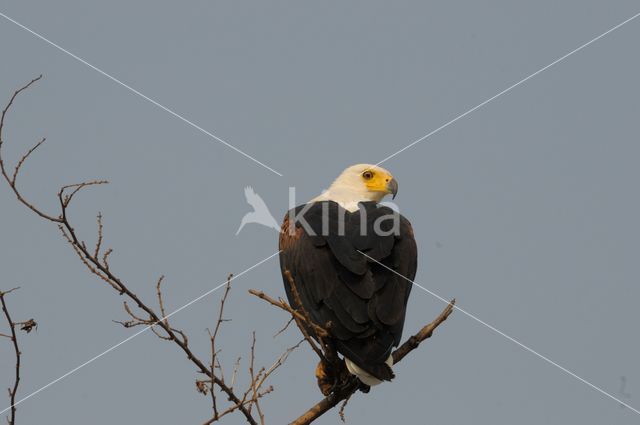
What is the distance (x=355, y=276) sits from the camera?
5602 mm

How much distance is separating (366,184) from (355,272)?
Answer: 2.24m

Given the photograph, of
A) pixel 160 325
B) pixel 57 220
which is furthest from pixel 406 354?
pixel 57 220

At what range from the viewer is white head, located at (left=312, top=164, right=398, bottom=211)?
302 inches

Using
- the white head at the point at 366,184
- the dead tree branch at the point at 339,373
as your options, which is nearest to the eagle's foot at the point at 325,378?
the dead tree branch at the point at 339,373

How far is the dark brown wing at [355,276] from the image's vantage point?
5406 millimetres

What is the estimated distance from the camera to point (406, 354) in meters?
5.66

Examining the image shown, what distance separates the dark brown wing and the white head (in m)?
1.21

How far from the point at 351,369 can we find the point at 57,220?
83.3 inches

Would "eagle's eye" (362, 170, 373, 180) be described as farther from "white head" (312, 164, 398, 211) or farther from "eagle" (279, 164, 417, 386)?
"eagle" (279, 164, 417, 386)

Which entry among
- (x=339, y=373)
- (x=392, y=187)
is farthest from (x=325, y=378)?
(x=392, y=187)

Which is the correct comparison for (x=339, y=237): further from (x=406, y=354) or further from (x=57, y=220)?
(x=57, y=220)

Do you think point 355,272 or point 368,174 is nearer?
point 355,272

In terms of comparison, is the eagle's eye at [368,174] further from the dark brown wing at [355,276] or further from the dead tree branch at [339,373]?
the dead tree branch at [339,373]

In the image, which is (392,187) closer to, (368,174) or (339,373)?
(368,174)
